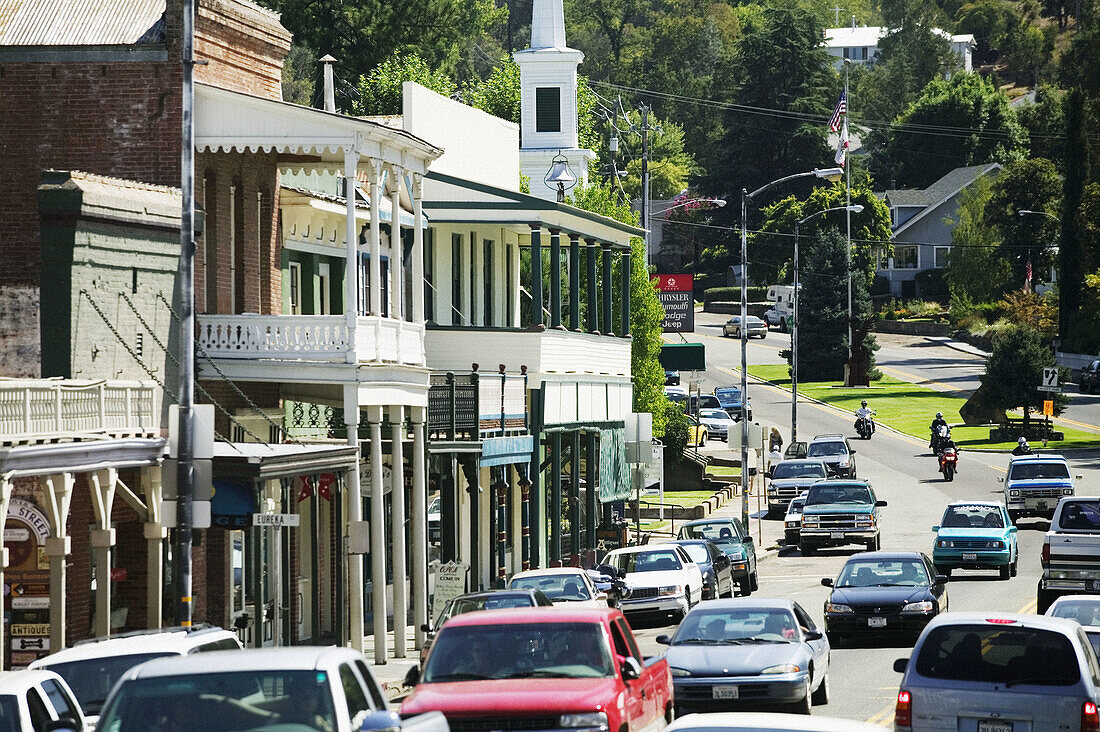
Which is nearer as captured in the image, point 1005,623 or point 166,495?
point 1005,623

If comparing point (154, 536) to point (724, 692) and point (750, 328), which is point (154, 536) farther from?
→ point (750, 328)

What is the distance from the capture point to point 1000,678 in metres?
15.0

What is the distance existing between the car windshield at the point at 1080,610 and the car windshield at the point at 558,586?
9153mm

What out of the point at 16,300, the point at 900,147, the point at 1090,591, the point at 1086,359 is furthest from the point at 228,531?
the point at 900,147

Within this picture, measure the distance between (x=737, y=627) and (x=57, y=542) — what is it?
770 centimetres

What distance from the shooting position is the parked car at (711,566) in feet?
117

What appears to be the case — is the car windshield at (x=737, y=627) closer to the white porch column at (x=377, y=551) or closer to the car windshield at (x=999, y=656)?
the car windshield at (x=999, y=656)

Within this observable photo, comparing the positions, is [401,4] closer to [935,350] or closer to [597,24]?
[935,350]

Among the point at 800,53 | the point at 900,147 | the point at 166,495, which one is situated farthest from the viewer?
the point at 900,147

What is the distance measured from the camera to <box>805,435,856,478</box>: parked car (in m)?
60.6

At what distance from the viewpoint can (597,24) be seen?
623 feet

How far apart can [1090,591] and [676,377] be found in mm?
71518

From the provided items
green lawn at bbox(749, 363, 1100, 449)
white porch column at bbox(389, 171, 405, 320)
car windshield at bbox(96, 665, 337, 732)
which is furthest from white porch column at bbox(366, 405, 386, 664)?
green lawn at bbox(749, 363, 1100, 449)

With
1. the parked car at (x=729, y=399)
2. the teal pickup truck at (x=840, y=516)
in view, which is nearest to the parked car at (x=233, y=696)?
the teal pickup truck at (x=840, y=516)
